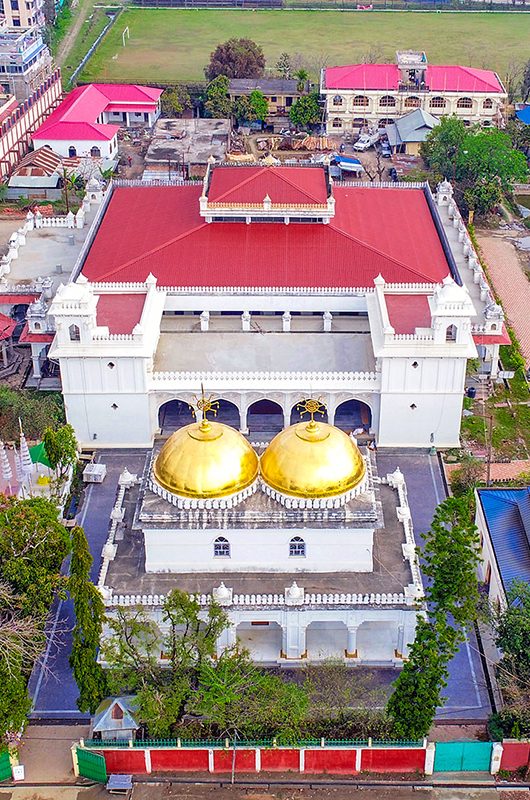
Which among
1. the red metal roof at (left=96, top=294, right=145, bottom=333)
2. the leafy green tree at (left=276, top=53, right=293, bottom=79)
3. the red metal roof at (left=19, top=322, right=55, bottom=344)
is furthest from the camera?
the leafy green tree at (left=276, top=53, right=293, bottom=79)

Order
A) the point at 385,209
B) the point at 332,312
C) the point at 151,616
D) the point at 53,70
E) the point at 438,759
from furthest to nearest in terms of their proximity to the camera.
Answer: the point at 53,70 → the point at 385,209 → the point at 332,312 → the point at 151,616 → the point at 438,759

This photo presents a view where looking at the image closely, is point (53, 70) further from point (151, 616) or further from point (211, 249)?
point (151, 616)

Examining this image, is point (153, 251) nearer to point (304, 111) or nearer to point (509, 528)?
point (509, 528)

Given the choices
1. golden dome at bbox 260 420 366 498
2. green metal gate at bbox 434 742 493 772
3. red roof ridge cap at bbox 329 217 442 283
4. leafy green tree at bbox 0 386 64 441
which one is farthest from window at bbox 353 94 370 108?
green metal gate at bbox 434 742 493 772

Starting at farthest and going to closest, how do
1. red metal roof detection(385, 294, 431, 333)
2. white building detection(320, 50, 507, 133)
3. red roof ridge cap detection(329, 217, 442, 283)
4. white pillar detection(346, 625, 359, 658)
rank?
white building detection(320, 50, 507, 133) → red roof ridge cap detection(329, 217, 442, 283) → red metal roof detection(385, 294, 431, 333) → white pillar detection(346, 625, 359, 658)

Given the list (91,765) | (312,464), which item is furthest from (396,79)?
(91,765)

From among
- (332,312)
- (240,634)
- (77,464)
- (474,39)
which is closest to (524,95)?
(474,39)

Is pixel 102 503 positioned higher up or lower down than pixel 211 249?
lower down

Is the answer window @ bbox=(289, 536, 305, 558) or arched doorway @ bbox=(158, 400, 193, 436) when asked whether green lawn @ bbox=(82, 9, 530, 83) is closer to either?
arched doorway @ bbox=(158, 400, 193, 436)
